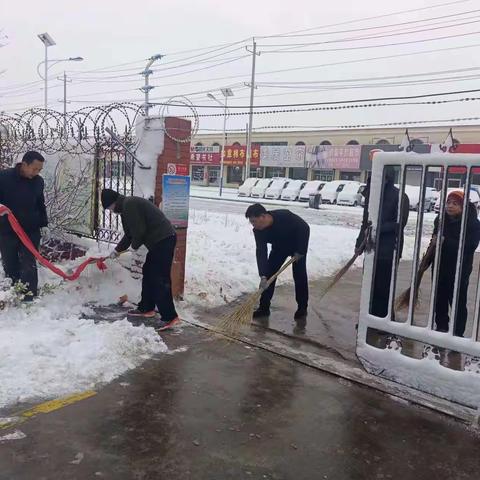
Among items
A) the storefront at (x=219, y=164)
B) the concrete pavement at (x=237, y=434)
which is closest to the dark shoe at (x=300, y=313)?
the concrete pavement at (x=237, y=434)

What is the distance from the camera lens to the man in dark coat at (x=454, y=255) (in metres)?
4.83

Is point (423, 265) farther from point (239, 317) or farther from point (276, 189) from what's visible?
point (276, 189)

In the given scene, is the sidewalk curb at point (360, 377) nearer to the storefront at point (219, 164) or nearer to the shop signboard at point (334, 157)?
the shop signboard at point (334, 157)

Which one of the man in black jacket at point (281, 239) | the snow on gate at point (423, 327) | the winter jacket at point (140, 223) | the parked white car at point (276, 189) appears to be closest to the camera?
the snow on gate at point (423, 327)

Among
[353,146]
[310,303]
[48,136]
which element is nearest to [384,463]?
[310,303]

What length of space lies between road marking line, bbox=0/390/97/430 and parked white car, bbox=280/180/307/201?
29541 millimetres

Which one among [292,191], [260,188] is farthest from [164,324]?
[260,188]

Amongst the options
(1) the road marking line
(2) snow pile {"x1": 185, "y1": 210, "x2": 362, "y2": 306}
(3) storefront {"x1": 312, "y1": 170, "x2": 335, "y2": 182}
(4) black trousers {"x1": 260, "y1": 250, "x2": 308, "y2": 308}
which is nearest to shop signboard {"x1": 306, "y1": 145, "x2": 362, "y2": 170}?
(3) storefront {"x1": 312, "y1": 170, "x2": 335, "y2": 182}

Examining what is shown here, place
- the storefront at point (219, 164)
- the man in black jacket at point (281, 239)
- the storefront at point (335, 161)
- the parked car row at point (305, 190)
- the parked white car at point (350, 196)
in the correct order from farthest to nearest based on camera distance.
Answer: the storefront at point (219, 164) → the storefront at point (335, 161) → the parked car row at point (305, 190) → the parked white car at point (350, 196) → the man in black jacket at point (281, 239)

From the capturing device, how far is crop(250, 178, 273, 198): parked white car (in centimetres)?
3481

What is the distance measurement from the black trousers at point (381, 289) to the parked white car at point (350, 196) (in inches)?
983

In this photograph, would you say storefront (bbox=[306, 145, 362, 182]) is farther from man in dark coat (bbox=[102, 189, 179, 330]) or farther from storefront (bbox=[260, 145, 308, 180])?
man in dark coat (bbox=[102, 189, 179, 330])

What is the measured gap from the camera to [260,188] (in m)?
35.1

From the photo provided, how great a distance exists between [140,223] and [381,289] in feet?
8.21
